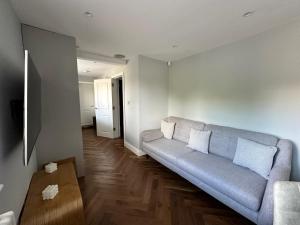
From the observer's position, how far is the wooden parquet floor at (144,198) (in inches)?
66.4

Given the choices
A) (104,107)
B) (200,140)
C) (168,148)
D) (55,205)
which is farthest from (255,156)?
(104,107)

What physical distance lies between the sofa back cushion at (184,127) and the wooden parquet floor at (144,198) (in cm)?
73

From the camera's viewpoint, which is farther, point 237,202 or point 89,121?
point 89,121

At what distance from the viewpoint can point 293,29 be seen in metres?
1.79

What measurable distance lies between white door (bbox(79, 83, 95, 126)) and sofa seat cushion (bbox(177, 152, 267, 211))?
5281 millimetres

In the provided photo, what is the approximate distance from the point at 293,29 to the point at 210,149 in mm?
1953

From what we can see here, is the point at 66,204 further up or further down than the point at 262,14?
further down

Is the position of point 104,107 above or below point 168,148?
above

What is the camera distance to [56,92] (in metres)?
2.14

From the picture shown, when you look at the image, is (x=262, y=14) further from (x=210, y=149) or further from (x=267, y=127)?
(x=210, y=149)

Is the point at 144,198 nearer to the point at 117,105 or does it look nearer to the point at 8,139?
the point at 8,139

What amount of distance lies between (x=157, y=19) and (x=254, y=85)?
67.5 inches

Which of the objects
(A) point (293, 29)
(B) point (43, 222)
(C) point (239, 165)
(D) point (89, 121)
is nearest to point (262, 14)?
(A) point (293, 29)

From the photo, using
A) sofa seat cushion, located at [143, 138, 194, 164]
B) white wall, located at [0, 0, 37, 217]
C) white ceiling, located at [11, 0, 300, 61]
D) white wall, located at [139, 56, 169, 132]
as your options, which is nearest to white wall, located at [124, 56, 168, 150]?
white wall, located at [139, 56, 169, 132]
